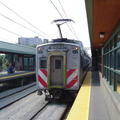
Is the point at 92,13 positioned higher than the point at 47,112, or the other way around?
the point at 92,13

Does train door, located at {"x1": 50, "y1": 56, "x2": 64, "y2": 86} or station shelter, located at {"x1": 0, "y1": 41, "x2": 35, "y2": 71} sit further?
station shelter, located at {"x1": 0, "y1": 41, "x2": 35, "y2": 71}

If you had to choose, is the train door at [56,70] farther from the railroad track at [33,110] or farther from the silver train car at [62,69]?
the railroad track at [33,110]

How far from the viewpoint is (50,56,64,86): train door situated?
8516 millimetres

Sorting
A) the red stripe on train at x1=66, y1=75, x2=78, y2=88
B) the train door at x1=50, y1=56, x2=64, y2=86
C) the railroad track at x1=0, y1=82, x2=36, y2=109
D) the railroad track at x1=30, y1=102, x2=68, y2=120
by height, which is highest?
the train door at x1=50, y1=56, x2=64, y2=86

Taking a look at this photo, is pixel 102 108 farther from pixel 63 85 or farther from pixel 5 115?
pixel 5 115

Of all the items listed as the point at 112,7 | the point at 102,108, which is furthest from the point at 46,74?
the point at 112,7

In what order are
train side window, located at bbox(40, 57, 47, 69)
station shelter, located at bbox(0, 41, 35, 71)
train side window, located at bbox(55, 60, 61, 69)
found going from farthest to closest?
station shelter, located at bbox(0, 41, 35, 71)
train side window, located at bbox(40, 57, 47, 69)
train side window, located at bbox(55, 60, 61, 69)

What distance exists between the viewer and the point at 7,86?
14469 millimetres

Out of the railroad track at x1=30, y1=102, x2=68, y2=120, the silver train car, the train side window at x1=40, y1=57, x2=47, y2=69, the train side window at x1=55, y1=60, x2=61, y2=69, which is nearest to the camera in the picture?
the railroad track at x1=30, y1=102, x2=68, y2=120

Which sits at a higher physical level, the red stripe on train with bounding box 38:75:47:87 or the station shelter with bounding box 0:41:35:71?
the station shelter with bounding box 0:41:35:71

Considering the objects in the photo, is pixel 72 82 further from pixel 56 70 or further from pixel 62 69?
pixel 56 70

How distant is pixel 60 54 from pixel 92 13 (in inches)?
Result: 166

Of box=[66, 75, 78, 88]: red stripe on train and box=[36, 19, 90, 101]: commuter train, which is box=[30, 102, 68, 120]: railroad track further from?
box=[66, 75, 78, 88]: red stripe on train

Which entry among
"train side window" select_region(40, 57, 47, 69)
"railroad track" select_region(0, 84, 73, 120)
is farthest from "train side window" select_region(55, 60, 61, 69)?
"railroad track" select_region(0, 84, 73, 120)
